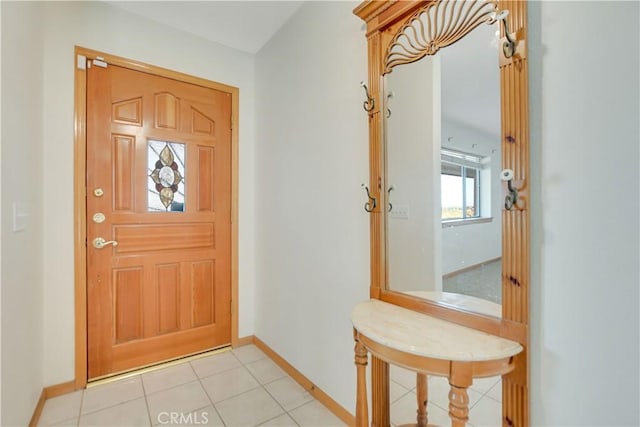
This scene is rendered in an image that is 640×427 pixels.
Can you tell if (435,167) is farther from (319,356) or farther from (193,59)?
(193,59)

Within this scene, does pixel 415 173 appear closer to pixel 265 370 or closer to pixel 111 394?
pixel 265 370

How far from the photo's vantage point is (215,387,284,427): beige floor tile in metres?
1.66

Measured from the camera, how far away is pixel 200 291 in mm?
2400

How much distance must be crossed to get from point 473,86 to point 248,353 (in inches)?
95.9

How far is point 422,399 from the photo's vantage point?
1275 mm

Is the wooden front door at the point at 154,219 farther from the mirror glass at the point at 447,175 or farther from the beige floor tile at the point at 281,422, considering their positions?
the mirror glass at the point at 447,175

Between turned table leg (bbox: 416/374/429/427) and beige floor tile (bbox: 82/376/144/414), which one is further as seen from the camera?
beige floor tile (bbox: 82/376/144/414)

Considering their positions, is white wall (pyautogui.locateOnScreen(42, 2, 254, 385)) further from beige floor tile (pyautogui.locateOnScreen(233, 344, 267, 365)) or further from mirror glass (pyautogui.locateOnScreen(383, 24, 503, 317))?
mirror glass (pyautogui.locateOnScreen(383, 24, 503, 317))

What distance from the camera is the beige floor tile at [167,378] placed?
6.45 feet

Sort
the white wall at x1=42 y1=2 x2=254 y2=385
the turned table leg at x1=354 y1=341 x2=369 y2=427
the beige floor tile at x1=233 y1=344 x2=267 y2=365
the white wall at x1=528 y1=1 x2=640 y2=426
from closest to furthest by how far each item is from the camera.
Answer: the white wall at x1=528 y1=1 x2=640 y2=426, the turned table leg at x1=354 y1=341 x2=369 y2=427, the white wall at x1=42 y1=2 x2=254 y2=385, the beige floor tile at x1=233 y1=344 x2=267 y2=365

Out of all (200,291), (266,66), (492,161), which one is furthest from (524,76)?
(200,291)

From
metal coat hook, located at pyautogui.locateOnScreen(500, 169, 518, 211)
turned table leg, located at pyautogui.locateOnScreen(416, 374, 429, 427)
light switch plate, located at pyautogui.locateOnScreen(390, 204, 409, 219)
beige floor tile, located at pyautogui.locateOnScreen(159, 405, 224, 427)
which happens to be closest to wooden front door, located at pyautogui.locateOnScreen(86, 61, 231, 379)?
beige floor tile, located at pyautogui.locateOnScreen(159, 405, 224, 427)

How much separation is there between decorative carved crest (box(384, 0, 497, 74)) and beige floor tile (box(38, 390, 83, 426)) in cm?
256

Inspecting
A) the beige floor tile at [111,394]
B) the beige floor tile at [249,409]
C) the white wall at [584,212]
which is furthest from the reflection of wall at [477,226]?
the beige floor tile at [111,394]
